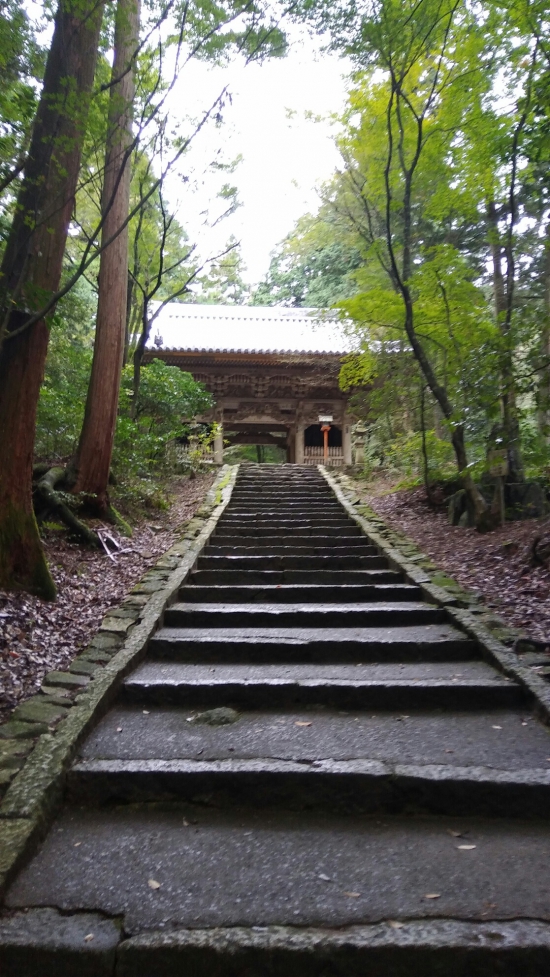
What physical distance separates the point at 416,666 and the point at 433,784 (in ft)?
4.92

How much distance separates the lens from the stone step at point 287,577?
6.02 meters

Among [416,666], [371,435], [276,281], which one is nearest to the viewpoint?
[416,666]

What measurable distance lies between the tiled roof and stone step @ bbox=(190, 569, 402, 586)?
9.24m

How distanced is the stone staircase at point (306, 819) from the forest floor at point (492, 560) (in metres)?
0.67

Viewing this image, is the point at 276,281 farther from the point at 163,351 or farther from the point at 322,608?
the point at 322,608

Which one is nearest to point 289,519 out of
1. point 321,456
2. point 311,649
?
point 311,649

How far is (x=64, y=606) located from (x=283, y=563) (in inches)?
96.5

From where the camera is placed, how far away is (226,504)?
9.52 metres

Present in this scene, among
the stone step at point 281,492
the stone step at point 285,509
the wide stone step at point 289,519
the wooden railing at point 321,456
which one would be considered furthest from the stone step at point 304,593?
the wooden railing at point 321,456

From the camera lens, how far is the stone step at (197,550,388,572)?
21.0 ft

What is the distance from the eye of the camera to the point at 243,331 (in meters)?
18.9

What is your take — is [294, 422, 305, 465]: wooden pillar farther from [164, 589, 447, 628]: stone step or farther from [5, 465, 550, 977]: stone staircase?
[5, 465, 550, 977]: stone staircase

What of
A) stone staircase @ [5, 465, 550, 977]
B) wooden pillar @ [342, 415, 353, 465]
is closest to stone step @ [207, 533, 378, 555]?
stone staircase @ [5, 465, 550, 977]

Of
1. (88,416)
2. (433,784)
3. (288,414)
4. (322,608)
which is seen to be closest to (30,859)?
(433,784)
